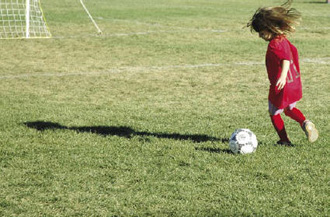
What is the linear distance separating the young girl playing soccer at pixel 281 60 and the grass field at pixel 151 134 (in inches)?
13.5

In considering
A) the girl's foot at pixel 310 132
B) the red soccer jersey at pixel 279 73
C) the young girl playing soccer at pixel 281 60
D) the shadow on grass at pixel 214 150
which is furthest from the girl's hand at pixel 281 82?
the shadow on grass at pixel 214 150

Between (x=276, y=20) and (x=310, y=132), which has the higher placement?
(x=276, y=20)

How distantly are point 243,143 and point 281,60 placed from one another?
1048 mm

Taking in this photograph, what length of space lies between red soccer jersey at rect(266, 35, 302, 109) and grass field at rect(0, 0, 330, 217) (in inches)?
22.7

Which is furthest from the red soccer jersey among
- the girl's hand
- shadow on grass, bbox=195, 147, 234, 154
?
shadow on grass, bbox=195, 147, 234, 154

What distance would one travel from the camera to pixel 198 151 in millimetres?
5828

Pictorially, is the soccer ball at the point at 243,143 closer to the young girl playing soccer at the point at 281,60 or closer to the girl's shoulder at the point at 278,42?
the young girl playing soccer at the point at 281,60

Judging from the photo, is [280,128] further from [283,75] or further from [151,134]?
[151,134]

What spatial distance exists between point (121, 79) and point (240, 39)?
692 centimetres

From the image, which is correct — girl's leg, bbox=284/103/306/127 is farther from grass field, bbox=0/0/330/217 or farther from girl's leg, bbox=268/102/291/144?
grass field, bbox=0/0/330/217

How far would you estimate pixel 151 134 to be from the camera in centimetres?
656

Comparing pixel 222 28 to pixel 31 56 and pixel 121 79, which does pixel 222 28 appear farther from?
pixel 121 79

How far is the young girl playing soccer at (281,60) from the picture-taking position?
18.9ft

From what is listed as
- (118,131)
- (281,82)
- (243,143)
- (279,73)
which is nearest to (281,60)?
(279,73)
